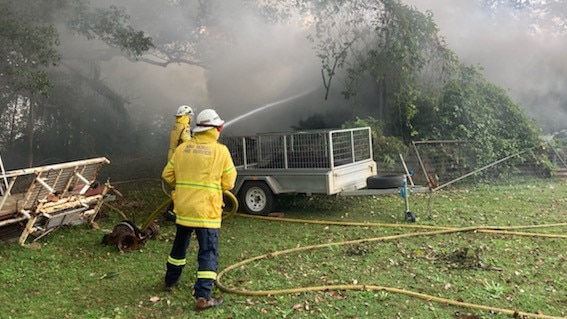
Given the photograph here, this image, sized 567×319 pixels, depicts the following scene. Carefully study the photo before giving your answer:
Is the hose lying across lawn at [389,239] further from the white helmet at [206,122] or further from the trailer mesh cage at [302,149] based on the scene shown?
the white helmet at [206,122]

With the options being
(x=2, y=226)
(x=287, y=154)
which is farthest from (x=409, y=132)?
(x=2, y=226)

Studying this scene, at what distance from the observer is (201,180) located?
13.3 feet

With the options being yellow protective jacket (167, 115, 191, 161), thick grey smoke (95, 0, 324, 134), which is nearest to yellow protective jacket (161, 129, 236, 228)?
yellow protective jacket (167, 115, 191, 161)

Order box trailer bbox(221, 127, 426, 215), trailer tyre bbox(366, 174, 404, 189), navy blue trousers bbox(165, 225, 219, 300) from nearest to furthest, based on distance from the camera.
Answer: navy blue trousers bbox(165, 225, 219, 300), trailer tyre bbox(366, 174, 404, 189), box trailer bbox(221, 127, 426, 215)

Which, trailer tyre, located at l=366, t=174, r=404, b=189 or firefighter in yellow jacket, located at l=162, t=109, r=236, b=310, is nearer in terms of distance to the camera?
firefighter in yellow jacket, located at l=162, t=109, r=236, b=310

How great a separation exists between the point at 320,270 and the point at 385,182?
109 inches

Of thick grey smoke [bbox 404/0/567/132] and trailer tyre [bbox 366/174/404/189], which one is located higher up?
thick grey smoke [bbox 404/0/567/132]

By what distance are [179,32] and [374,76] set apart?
19.6 ft

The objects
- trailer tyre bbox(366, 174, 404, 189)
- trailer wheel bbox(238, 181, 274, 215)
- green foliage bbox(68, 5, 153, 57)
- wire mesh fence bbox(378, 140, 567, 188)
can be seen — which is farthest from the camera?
wire mesh fence bbox(378, 140, 567, 188)

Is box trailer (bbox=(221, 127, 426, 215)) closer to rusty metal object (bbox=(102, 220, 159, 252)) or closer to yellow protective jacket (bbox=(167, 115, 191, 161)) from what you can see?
yellow protective jacket (bbox=(167, 115, 191, 161))

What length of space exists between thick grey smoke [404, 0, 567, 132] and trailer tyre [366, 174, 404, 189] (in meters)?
8.21

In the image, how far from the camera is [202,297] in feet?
12.9

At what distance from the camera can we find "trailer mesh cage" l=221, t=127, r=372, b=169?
7434 mm

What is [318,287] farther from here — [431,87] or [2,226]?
[431,87]
